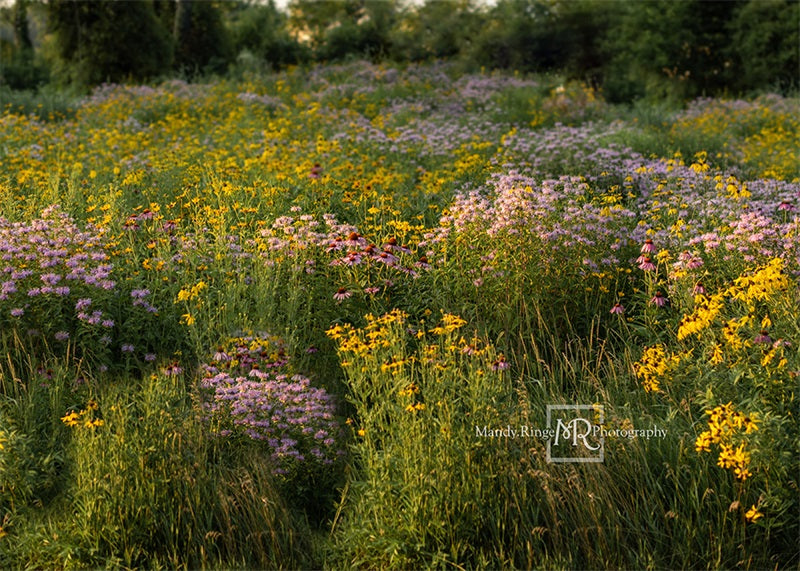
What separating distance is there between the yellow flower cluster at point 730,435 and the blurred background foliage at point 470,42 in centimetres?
1597

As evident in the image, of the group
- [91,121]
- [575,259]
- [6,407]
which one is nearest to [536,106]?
[91,121]

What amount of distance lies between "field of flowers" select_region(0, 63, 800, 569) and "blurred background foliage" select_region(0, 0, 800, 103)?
12456mm

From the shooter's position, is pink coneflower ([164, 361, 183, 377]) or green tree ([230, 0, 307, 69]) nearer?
pink coneflower ([164, 361, 183, 377])

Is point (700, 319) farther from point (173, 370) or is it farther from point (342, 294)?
point (173, 370)

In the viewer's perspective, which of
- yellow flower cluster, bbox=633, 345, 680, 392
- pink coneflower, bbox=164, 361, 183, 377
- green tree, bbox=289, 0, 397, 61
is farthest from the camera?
green tree, bbox=289, 0, 397, 61

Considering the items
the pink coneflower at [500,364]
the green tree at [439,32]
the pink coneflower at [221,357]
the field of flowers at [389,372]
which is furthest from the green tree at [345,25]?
the pink coneflower at [500,364]

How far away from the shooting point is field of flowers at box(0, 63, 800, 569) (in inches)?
139

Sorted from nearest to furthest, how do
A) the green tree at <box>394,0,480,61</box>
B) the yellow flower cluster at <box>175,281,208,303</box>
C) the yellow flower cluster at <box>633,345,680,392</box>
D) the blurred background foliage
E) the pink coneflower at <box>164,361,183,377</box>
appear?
the yellow flower cluster at <box>633,345,680,392</box>, the pink coneflower at <box>164,361,183,377</box>, the yellow flower cluster at <box>175,281,208,303</box>, the blurred background foliage, the green tree at <box>394,0,480,61</box>

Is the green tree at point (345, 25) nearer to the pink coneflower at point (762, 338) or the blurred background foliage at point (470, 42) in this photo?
the blurred background foliage at point (470, 42)

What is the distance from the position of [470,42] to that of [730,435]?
23234 mm

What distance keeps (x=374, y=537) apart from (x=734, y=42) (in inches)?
795

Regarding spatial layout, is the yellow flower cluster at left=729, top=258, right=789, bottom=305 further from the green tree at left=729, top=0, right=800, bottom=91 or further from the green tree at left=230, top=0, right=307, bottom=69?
the green tree at left=230, top=0, right=307, bottom=69

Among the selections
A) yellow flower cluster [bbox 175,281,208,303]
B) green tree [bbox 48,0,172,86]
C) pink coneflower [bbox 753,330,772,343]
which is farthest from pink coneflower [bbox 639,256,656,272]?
green tree [bbox 48,0,172,86]

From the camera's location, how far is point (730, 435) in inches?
132
